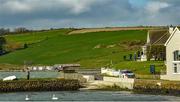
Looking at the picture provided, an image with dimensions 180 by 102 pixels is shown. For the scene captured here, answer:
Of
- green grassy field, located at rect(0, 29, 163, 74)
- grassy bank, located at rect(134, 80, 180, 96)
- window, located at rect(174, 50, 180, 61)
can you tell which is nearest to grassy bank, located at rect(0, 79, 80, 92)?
grassy bank, located at rect(134, 80, 180, 96)

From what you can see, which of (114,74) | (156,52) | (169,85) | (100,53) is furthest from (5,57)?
(169,85)

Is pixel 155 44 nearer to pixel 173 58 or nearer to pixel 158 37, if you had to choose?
pixel 158 37

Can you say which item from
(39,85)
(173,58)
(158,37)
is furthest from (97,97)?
(158,37)

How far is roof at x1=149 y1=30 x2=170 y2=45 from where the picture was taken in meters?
137

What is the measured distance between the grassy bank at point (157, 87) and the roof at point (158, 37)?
161ft

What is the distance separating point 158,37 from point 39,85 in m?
55.3

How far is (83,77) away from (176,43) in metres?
17.6

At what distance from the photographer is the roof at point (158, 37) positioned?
137 metres

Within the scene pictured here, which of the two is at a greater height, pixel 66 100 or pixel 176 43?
pixel 176 43

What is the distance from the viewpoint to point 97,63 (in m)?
158

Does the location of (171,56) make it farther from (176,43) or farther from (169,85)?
(169,85)

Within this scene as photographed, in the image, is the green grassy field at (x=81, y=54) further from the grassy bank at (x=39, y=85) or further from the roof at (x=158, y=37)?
the grassy bank at (x=39, y=85)

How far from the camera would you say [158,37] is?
143m

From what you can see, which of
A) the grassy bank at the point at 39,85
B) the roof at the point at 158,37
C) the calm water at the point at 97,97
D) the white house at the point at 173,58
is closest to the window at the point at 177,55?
the white house at the point at 173,58
